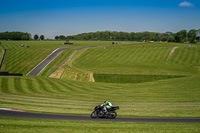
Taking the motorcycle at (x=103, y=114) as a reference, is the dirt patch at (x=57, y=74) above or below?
below

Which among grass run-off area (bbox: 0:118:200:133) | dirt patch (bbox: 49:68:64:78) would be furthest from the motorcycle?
dirt patch (bbox: 49:68:64:78)

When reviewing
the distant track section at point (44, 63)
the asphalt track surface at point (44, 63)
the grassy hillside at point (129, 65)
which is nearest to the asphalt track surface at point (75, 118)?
the grassy hillside at point (129, 65)

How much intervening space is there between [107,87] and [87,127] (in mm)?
31246

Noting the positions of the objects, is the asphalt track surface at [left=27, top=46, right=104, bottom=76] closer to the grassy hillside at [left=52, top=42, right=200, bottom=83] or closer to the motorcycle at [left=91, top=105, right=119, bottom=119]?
the grassy hillside at [left=52, top=42, right=200, bottom=83]

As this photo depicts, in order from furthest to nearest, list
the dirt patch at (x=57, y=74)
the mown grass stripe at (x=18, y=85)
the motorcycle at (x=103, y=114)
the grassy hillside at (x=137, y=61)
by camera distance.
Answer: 1. the grassy hillside at (x=137, y=61)
2. the dirt patch at (x=57, y=74)
3. the mown grass stripe at (x=18, y=85)
4. the motorcycle at (x=103, y=114)

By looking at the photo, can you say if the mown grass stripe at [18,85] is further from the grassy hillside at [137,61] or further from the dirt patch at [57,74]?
the grassy hillside at [137,61]

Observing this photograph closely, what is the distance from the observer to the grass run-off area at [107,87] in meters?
19.9

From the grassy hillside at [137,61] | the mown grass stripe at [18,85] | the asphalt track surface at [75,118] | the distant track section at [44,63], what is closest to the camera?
the asphalt track surface at [75,118]

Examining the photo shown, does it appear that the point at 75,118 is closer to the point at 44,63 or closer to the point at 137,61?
the point at 44,63

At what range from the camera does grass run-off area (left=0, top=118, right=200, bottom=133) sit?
17.7 m

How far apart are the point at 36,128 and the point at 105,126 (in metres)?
5.70

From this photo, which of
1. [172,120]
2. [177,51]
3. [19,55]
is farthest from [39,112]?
[177,51]

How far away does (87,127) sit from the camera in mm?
18812

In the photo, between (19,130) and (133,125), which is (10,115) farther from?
(133,125)
